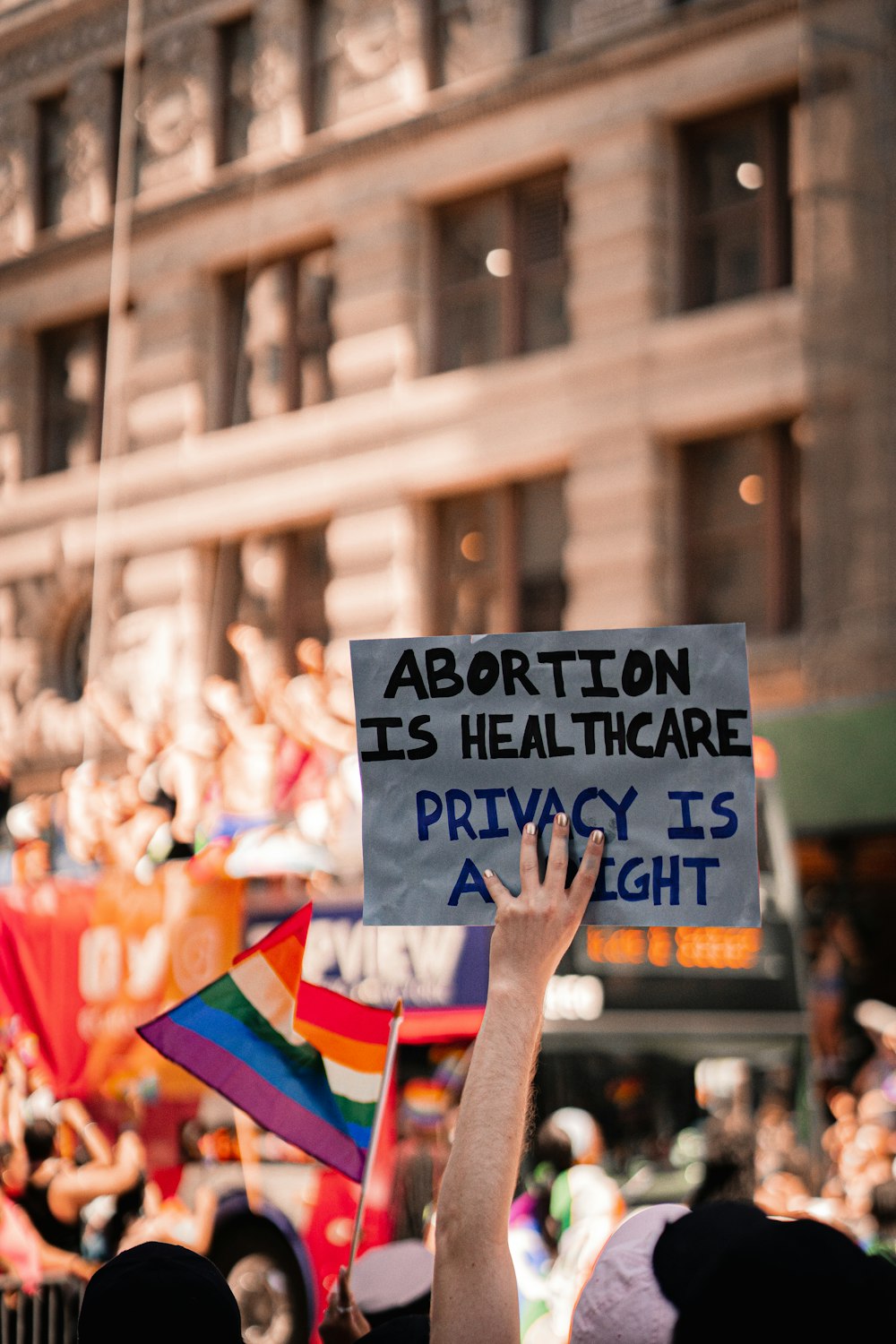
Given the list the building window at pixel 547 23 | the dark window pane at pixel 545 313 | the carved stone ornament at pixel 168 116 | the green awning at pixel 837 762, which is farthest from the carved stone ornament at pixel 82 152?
the green awning at pixel 837 762

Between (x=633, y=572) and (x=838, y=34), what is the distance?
456 centimetres

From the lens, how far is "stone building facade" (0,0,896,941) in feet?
46.9

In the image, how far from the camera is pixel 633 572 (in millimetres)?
15242

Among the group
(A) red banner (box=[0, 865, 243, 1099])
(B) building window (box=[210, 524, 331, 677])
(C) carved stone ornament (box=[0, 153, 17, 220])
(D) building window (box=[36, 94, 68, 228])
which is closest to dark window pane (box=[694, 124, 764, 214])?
(B) building window (box=[210, 524, 331, 677])

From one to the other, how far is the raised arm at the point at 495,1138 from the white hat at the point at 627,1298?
0.12 metres

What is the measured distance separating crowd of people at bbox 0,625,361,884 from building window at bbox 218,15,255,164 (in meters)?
6.51

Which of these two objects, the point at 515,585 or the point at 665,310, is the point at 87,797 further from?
the point at 665,310

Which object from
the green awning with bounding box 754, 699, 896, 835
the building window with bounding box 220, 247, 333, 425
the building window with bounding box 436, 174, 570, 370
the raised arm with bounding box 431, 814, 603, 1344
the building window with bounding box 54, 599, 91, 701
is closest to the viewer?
the raised arm with bounding box 431, 814, 603, 1344

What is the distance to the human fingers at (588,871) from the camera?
2703 mm

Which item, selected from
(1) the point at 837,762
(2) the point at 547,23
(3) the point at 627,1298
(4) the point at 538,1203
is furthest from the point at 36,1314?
(2) the point at 547,23

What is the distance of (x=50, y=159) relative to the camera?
19.6m

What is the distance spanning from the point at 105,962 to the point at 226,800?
274cm

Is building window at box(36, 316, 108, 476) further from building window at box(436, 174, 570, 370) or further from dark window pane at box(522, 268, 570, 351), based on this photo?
dark window pane at box(522, 268, 570, 351)

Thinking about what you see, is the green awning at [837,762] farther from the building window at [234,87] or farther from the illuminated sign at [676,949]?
the building window at [234,87]
